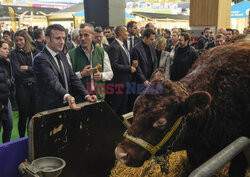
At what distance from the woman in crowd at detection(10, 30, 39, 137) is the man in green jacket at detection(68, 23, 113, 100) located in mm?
856

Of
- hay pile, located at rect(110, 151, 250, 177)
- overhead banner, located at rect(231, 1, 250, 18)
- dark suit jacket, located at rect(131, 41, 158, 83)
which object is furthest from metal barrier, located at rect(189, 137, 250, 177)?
overhead banner, located at rect(231, 1, 250, 18)

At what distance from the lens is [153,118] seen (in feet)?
6.12

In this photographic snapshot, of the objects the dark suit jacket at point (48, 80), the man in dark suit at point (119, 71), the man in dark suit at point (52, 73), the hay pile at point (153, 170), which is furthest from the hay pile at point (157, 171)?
the man in dark suit at point (119, 71)

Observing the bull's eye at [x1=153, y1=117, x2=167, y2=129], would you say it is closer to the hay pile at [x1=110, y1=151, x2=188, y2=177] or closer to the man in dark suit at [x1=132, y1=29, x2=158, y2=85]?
the hay pile at [x1=110, y1=151, x2=188, y2=177]

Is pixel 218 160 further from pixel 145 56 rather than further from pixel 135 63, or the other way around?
pixel 145 56

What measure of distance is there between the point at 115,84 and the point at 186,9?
1715 inches

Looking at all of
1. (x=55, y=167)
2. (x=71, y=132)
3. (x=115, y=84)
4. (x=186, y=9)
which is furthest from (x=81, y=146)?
(x=186, y=9)

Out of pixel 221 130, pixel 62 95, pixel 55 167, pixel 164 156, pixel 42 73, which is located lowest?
pixel 55 167

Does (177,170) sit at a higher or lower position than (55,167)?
lower

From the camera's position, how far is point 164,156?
2000mm

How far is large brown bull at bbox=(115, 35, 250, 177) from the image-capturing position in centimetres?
187

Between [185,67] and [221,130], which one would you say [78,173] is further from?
[185,67]

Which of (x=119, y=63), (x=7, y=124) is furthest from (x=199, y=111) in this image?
(x=7, y=124)

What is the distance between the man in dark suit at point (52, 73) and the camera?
2.70 meters
